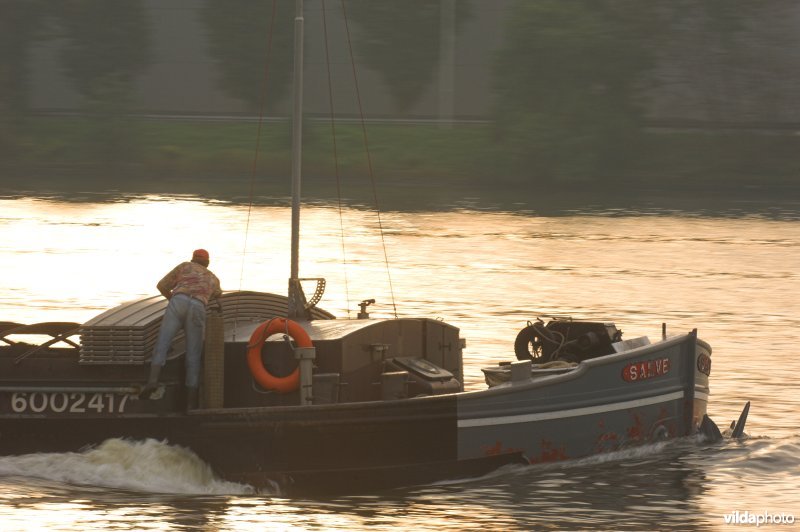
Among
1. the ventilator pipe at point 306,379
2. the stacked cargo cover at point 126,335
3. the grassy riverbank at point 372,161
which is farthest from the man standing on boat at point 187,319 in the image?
the grassy riverbank at point 372,161

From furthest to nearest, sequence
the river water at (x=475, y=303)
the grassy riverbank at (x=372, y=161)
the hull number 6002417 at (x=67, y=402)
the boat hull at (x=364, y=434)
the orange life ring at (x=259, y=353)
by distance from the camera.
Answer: the grassy riverbank at (x=372, y=161) < the hull number 6002417 at (x=67, y=402) < the orange life ring at (x=259, y=353) < the boat hull at (x=364, y=434) < the river water at (x=475, y=303)

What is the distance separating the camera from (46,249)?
1591 inches

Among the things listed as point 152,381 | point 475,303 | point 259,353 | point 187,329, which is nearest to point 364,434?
point 259,353

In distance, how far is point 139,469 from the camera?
15539 mm

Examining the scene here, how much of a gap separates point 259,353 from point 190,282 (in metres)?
0.98

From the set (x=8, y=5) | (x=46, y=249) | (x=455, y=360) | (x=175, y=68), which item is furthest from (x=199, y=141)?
(x=455, y=360)

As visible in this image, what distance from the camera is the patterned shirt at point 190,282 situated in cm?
1563

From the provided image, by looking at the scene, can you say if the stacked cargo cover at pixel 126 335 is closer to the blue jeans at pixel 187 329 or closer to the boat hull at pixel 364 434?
the blue jeans at pixel 187 329

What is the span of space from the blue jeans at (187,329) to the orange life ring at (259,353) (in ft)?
1.69

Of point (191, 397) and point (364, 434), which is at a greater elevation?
point (191, 397)

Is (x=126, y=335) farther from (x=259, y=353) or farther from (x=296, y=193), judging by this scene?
(x=296, y=193)

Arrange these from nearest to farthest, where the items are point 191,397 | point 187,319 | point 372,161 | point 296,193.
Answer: point 187,319
point 191,397
point 296,193
point 372,161

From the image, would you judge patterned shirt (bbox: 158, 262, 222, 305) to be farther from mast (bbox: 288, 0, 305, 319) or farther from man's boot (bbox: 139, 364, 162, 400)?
mast (bbox: 288, 0, 305, 319)

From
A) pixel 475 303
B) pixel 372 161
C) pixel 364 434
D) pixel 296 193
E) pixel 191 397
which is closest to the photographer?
pixel 364 434
